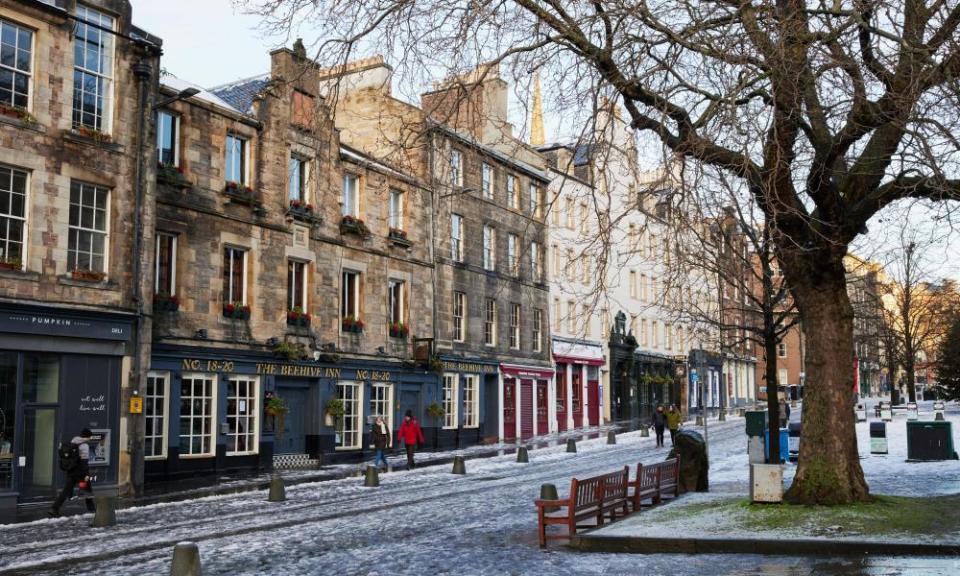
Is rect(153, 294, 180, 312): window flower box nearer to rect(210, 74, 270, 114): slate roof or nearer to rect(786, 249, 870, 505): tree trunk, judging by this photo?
rect(210, 74, 270, 114): slate roof

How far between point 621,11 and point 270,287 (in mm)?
Answer: 17950

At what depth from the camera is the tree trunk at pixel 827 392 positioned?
45.0ft

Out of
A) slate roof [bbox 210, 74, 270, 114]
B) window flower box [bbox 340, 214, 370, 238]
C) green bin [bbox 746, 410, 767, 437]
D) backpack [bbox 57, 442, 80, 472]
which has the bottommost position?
backpack [bbox 57, 442, 80, 472]

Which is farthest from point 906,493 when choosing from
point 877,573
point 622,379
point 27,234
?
point 622,379

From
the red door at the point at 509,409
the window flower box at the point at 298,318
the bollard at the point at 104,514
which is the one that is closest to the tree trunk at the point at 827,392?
the bollard at the point at 104,514

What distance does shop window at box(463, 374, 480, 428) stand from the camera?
3784 cm

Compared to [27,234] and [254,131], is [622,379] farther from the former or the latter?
[27,234]

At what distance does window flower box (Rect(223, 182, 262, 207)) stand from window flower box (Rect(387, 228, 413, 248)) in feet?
22.2

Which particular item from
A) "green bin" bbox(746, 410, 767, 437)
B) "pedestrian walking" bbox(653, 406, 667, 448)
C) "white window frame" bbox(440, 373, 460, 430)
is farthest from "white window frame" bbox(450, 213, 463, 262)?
"green bin" bbox(746, 410, 767, 437)

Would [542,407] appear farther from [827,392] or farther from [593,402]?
[827,392]

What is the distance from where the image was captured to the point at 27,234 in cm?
1964

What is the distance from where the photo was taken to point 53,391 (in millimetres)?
20141

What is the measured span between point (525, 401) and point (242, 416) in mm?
18546

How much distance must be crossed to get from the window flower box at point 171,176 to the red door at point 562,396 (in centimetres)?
2562
